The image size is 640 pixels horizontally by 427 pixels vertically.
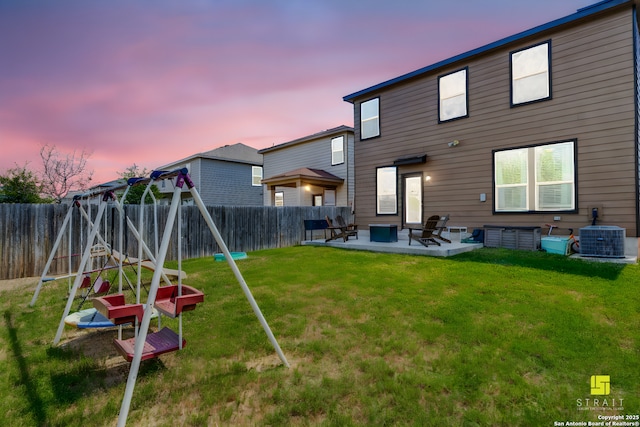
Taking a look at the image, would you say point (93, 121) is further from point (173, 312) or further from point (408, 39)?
point (173, 312)

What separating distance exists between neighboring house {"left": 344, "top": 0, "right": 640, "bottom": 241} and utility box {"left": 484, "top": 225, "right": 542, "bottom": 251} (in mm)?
487

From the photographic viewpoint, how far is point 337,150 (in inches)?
714

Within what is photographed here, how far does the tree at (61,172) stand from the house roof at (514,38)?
53.7 ft

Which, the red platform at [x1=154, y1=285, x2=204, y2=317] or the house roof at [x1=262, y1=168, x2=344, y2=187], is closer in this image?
the red platform at [x1=154, y1=285, x2=204, y2=317]

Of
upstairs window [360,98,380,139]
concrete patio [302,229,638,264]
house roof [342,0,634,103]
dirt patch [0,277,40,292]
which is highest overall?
house roof [342,0,634,103]

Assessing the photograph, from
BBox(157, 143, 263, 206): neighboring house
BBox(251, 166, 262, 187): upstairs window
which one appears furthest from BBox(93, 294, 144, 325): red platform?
BBox(251, 166, 262, 187): upstairs window

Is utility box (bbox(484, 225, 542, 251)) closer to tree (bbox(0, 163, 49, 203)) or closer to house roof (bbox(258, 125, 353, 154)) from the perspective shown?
house roof (bbox(258, 125, 353, 154))

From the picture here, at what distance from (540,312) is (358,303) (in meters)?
2.54

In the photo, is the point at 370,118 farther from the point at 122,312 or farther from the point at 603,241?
the point at 122,312

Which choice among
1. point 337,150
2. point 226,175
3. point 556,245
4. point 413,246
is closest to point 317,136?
point 337,150

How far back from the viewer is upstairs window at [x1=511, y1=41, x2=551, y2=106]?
9203 millimetres

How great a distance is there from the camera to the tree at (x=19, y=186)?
15664 millimetres

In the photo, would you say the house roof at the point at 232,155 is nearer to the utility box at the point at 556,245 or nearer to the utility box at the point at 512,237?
the utility box at the point at 512,237

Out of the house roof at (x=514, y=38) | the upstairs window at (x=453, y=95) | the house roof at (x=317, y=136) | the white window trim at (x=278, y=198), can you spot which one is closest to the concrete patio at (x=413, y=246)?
the upstairs window at (x=453, y=95)
